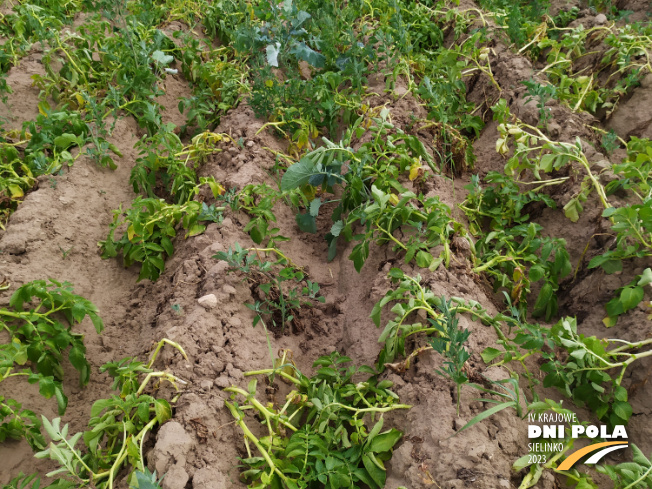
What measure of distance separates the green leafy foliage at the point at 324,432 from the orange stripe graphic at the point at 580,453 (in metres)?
0.62

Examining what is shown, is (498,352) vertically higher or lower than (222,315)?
higher

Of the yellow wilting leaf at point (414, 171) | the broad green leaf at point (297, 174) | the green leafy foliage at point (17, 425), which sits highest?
the broad green leaf at point (297, 174)

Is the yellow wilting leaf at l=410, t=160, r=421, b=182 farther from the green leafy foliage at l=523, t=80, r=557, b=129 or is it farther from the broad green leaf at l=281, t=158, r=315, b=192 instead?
the green leafy foliage at l=523, t=80, r=557, b=129

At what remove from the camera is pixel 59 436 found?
5.95 ft

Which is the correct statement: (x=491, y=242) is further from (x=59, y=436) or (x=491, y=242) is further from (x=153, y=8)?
(x=153, y=8)

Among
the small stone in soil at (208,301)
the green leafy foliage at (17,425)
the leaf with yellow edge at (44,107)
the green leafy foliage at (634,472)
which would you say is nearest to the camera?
the green leafy foliage at (634,472)

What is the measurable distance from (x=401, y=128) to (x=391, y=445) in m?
2.34

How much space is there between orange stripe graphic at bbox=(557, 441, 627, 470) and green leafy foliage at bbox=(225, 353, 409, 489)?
0.62 meters

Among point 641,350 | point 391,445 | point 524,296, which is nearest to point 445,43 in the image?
point 524,296

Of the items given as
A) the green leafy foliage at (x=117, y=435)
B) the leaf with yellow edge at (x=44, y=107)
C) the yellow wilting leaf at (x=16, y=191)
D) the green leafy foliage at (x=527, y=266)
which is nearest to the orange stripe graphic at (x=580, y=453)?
the green leafy foliage at (x=527, y=266)

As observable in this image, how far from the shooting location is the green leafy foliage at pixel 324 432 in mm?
1940

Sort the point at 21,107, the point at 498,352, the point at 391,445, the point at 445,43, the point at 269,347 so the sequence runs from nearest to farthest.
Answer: the point at 391,445, the point at 498,352, the point at 269,347, the point at 21,107, the point at 445,43
